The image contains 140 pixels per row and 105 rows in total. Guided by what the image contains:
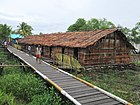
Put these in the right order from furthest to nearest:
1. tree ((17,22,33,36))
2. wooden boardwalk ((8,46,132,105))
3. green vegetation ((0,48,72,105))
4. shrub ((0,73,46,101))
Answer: tree ((17,22,33,36)) → shrub ((0,73,46,101)) → green vegetation ((0,48,72,105)) → wooden boardwalk ((8,46,132,105))

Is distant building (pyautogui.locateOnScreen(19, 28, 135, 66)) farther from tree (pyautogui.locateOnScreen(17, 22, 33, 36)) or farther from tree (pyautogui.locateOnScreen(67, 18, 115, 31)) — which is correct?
tree (pyautogui.locateOnScreen(17, 22, 33, 36))

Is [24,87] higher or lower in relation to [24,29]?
lower

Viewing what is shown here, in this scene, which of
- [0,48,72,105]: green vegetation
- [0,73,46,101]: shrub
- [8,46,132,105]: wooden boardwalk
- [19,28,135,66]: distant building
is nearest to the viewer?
[8,46,132,105]: wooden boardwalk

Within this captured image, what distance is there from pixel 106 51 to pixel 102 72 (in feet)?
9.59

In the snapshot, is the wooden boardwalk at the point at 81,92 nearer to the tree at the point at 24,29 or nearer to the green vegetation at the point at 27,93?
the green vegetation at the point at 27,93

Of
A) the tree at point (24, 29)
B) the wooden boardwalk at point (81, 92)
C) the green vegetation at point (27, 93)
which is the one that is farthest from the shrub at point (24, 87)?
the tree at point (24, 29)

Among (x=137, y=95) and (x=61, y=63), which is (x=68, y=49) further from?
(x=137, y=95)

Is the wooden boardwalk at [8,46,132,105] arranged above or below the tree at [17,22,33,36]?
below

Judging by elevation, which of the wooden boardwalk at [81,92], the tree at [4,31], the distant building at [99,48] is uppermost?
the tree at [4,31]

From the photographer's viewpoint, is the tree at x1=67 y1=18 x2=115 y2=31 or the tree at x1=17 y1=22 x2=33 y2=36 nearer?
the tree at x1=67 y1=18 x2=115 y2=31

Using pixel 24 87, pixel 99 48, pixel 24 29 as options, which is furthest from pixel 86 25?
pixel 24 87

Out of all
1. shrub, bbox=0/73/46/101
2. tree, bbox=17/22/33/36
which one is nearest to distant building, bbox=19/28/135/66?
shrub, bbox=0/73/46/101

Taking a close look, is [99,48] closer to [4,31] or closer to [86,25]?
[86,25]

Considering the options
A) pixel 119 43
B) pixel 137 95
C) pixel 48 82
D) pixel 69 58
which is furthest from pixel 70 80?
pixel 119 43
